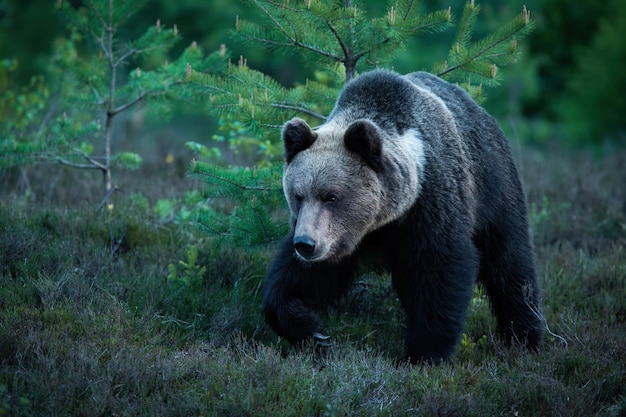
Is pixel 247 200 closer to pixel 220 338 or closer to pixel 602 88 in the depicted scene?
pixel 220 338

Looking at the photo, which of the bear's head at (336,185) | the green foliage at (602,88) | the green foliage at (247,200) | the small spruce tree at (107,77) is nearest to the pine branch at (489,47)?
the bear's head at (336,185)

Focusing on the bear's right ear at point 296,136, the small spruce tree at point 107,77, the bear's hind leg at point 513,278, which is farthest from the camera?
the small spruce tree at point 107,77

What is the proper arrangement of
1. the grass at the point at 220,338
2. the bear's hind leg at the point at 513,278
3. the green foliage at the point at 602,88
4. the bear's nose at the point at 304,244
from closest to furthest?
the grass at the point at 220,338, the bear's nose at the point at 304,244, the bear's hind leg at the point at 513,278, the green foliage at the point at 602,88

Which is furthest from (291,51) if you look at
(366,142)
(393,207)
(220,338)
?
(220,338)

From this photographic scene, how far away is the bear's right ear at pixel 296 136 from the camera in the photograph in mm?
5320

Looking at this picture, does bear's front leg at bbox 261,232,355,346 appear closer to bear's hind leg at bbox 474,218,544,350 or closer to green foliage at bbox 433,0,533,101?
bear's hind leg at bbox 474,218,544,350

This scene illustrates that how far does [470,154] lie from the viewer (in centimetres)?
604

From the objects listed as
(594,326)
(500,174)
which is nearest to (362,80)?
(500,174)

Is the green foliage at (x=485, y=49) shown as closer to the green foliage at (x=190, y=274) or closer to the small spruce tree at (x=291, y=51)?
the small spruce tree at (x=291, y=51)

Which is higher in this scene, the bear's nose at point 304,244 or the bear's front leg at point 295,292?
the bear's nose at point 304,244

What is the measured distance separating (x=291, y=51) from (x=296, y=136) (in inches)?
68.4

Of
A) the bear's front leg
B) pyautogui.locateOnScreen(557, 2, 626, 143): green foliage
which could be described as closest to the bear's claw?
the bear's front leg

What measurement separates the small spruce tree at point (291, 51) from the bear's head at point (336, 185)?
3.73ft

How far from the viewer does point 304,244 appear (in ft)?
16.4
